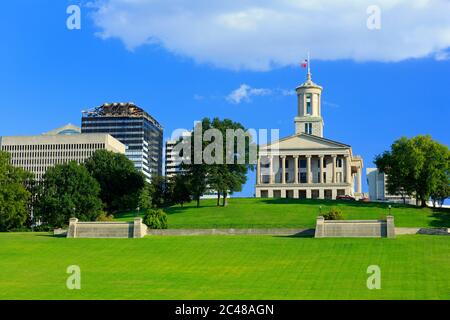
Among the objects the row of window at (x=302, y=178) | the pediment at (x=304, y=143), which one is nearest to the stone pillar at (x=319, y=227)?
the pediment at (x=304, y=143)

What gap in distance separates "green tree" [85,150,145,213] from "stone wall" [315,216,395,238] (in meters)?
46.4

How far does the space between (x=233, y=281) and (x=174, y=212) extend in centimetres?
5795

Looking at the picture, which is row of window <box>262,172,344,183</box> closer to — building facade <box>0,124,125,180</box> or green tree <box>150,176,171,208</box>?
green tree <box>150,176,171,208</box>

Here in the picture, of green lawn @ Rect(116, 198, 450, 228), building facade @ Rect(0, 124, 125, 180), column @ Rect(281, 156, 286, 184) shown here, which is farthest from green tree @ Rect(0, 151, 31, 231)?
building facade @ Rect(0, 124, 125, 180)

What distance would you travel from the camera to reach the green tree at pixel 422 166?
11250 centimetres

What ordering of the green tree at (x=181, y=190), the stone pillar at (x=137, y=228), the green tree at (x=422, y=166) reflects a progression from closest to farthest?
the stone pillar at (x=137, y=228) < the green tree at (x=422, y=166) < the green tree at (x=181, y=190)

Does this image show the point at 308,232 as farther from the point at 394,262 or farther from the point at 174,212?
the point at 174,212

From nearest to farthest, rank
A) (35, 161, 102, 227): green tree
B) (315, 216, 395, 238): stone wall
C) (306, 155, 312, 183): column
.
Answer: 1. (315, 216, 395, 238): stone wall
2. (35, 161, 102, 227): green tree
3. (306, 155, 312, 183): column

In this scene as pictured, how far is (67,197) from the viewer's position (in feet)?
327

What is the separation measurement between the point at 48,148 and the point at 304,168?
68.0 metres

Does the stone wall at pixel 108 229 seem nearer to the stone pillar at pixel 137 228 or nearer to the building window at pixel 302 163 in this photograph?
the stone pillar at pixel 137 228

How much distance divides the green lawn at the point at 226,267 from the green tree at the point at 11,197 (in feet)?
72.1

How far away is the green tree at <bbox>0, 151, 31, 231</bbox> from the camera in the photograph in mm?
99125
